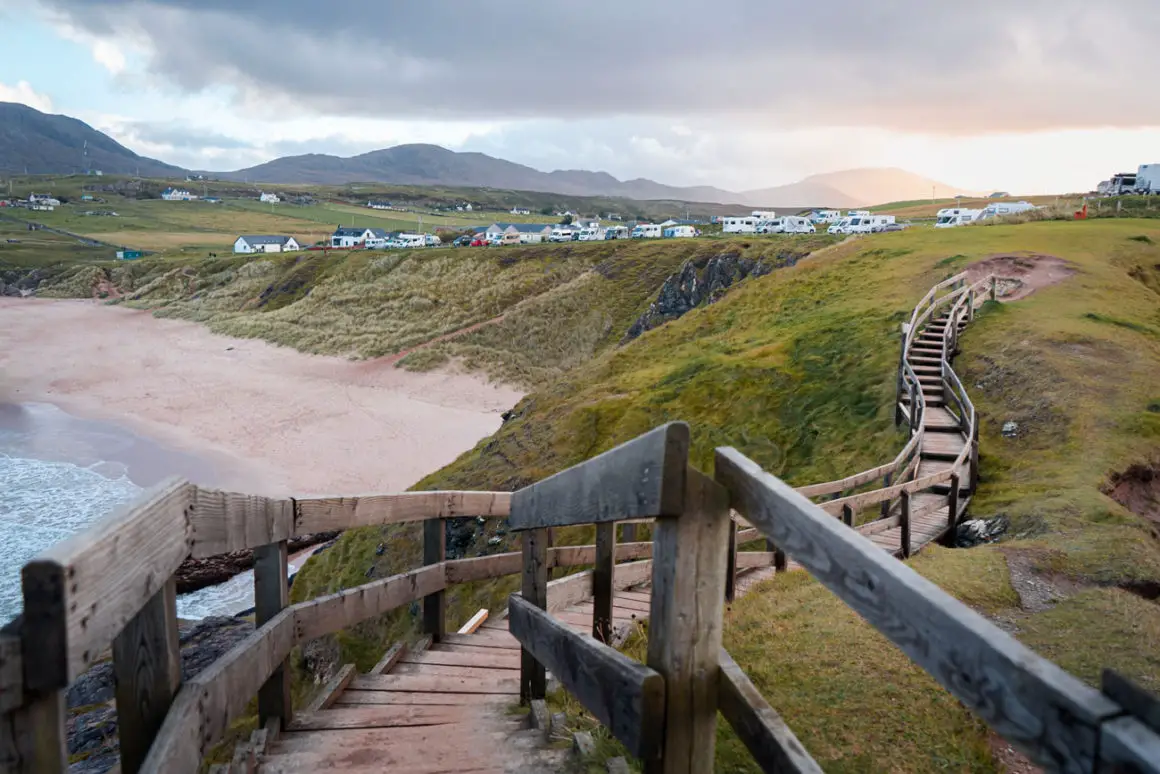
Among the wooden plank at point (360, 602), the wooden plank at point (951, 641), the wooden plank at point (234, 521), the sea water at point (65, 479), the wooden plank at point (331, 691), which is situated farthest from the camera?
the sea water at point (65, 479)

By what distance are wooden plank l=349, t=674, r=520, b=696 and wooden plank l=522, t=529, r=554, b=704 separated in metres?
0.43

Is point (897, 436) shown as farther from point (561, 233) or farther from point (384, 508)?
point (561, 233)

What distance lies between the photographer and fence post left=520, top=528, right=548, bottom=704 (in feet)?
14.4

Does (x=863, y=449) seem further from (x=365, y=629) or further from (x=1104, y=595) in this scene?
(x=365, y=629)

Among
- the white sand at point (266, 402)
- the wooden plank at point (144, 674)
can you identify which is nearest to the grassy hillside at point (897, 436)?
the wooden plank at point (144, 674)

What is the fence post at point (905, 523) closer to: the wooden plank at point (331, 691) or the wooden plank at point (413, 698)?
the wooden plank at point (413, 698)

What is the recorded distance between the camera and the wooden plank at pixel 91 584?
1623mm

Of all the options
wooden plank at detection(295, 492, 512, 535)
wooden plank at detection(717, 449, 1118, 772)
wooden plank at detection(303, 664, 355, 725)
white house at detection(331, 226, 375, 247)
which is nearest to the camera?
wooden plank at detection(717, 449, 1118, 772)

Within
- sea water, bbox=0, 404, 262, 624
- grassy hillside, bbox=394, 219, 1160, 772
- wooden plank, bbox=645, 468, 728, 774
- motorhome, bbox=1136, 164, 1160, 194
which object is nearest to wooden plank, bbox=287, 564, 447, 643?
wooden plank, bbox=645, 468, 728, 774

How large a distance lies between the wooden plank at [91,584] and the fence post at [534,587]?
2.37m

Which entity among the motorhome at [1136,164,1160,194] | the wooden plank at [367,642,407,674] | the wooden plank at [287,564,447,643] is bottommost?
the wooden plank at [367,642,407,674]

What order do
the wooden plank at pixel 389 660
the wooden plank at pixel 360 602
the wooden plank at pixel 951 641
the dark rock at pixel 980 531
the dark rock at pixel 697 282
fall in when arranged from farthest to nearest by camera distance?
1. the dark rock at pixel 697 282
2. the dark rock at pixel 980 531
3. the wooden plank at pixel 389 660
4. the wooden plank at pixel 360 602
5. the wooden plank at pixel 951 641

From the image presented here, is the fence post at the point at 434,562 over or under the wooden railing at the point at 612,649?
under

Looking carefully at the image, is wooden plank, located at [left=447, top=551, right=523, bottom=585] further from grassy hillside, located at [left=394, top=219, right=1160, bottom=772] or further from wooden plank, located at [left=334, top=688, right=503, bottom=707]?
grassy hillside, located at [left=394, top=219, right=1160, bottom=772]
